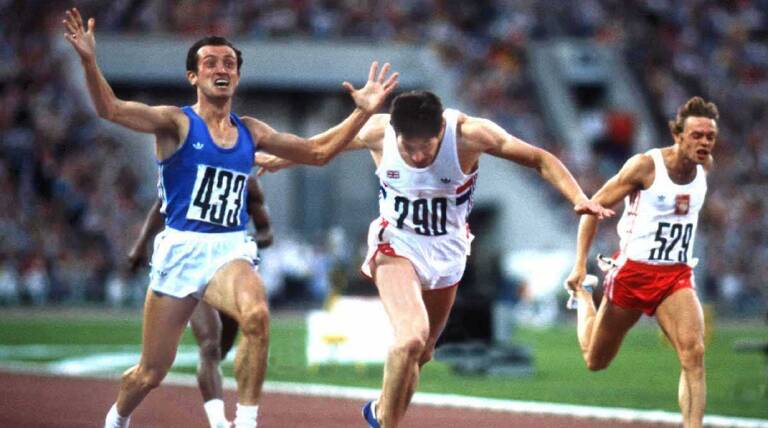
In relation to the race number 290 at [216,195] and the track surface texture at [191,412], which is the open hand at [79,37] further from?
the track surface texture at [191,412]

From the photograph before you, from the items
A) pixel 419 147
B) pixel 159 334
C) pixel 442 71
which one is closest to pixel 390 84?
pixel 419 147

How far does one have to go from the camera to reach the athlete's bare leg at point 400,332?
9203 mm

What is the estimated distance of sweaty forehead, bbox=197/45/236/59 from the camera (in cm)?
948

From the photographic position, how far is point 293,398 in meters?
16.0

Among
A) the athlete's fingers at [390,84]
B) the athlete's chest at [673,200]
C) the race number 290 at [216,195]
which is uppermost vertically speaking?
the athlete's fingers at [390,84]

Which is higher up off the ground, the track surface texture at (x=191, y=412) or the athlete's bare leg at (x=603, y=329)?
the athlete's bare leg at (x=603, y=329)

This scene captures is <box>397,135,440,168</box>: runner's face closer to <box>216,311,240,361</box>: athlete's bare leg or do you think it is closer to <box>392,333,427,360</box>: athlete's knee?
<box>392,333,427,360</box>: athlete's knee

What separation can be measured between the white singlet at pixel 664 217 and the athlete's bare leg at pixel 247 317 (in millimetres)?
3168

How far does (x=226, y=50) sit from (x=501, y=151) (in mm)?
1807

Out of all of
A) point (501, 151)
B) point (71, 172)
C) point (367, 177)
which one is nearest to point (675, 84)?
point (367, 177)

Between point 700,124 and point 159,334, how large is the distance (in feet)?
13.5

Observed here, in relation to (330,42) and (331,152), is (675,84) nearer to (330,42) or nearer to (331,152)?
(330,42)

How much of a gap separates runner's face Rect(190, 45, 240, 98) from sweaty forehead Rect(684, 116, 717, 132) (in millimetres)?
3351

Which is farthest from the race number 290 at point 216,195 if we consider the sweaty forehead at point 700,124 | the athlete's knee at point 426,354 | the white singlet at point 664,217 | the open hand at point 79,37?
the sweaty forehead at point 700,124
